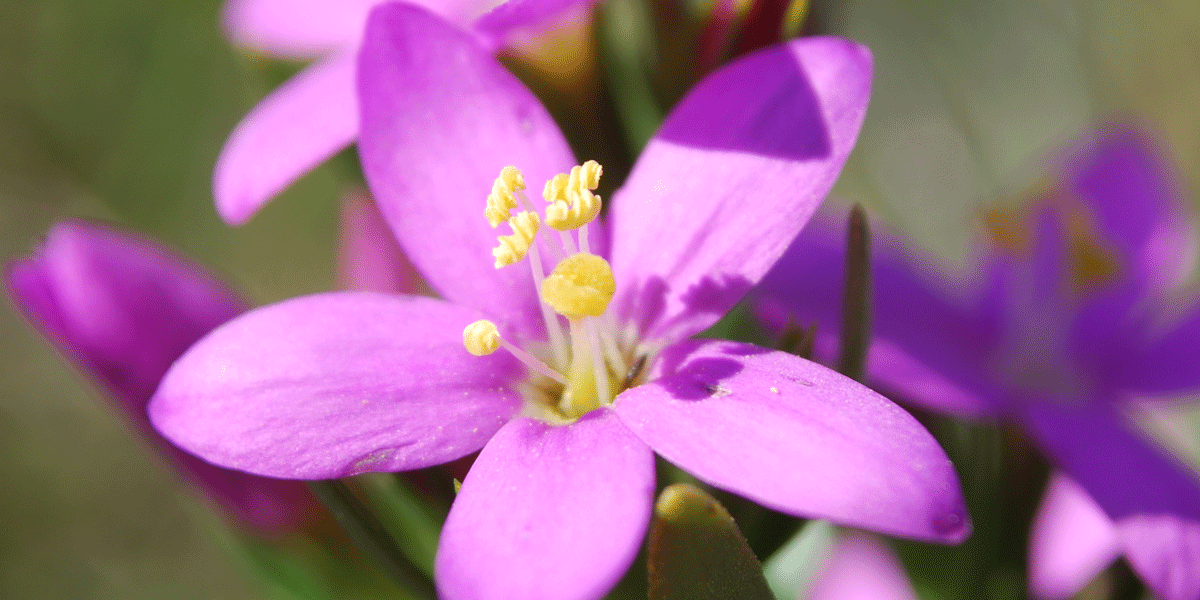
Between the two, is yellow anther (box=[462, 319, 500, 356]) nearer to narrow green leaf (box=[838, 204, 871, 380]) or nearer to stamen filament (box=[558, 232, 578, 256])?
stamen filament (box=[558, 232, 578, 256])

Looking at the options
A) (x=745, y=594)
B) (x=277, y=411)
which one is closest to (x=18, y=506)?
(x=277, y=411)

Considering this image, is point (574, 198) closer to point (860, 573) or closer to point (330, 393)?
point (330, 393)

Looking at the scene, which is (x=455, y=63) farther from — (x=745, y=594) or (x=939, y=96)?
(x=939, y=96)

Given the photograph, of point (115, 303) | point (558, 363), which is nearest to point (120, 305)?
point (115, 303)

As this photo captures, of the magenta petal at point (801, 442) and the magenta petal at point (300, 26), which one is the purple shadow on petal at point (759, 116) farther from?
the magenta petal at point (300, 26)

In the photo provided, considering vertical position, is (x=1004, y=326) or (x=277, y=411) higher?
(x=277, y=411)

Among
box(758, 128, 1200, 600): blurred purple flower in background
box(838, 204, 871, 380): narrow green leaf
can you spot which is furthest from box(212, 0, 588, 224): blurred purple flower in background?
box(758, 128, 1200, 600): blurred purple flower in background
